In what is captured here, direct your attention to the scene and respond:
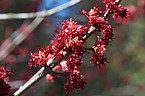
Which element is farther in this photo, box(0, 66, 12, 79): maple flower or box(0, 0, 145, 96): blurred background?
box(0, 0, 145, 96): blurred background

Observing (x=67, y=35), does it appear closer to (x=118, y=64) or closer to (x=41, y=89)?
(x=41, y=89)

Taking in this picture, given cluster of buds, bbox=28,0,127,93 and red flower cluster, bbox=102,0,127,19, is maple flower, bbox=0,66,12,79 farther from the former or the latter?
red flower cluster, bbox=102,0,127,19

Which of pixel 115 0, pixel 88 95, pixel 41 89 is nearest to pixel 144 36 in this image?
pixel 88 95

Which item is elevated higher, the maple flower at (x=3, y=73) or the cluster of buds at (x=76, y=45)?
the cluster of buds at (x=76, y=45)

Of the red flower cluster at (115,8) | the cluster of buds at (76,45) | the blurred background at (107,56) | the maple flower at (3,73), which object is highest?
the blurred background at (107,56)

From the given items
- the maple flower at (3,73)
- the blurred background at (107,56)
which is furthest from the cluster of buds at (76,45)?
the blurred background at (107,56)

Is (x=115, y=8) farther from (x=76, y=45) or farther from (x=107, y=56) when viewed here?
(x=107, y=56)

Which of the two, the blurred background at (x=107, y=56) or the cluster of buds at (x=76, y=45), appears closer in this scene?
the cluster of buds at (x=76, y=45)

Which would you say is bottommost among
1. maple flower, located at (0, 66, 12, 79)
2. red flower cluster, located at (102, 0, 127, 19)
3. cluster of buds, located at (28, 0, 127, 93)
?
maple flower, located at (0, 66, 12, 79)

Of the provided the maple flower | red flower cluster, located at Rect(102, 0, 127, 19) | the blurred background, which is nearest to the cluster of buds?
red flower cluster, located at Rect(102, 0, 127, 19)

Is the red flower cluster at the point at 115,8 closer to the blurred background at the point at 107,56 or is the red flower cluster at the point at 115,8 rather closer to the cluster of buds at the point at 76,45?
the cluster of buds at the point at 76,45

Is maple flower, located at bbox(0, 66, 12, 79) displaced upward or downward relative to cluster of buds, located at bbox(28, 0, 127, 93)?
downward
